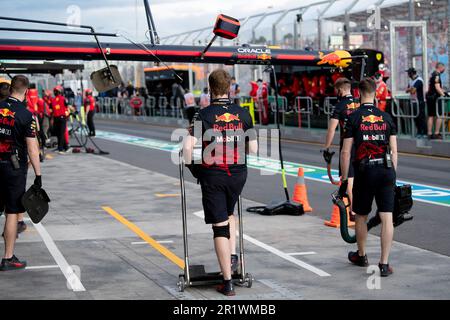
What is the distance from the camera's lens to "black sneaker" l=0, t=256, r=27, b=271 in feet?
30.3

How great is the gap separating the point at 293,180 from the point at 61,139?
10756 mm

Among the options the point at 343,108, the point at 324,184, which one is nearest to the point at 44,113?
the point at 324,184

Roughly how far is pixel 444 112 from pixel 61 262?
1430cm

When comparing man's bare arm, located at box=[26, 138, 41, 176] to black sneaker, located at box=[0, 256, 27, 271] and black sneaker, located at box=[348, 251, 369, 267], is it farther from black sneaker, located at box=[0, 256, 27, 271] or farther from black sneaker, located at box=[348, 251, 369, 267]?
black sneaker, located at box=[348, 251, 369, 267]

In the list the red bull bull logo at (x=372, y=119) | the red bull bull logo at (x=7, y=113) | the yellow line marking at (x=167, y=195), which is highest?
the red bull bull logo at (x=7, y=113)

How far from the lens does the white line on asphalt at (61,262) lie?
27.6ft

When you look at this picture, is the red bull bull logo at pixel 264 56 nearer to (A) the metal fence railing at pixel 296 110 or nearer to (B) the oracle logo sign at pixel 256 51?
(B) the oracle logo sign at pixel 256 51

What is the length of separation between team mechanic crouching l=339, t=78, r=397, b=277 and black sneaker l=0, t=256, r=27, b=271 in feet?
11.7

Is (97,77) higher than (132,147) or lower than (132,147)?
higher

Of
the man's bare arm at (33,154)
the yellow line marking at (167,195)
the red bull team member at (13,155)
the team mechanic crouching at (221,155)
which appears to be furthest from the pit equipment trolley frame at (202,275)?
the yellow line marking at (167,195)

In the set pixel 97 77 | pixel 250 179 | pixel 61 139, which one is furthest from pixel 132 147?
pixel 97 77

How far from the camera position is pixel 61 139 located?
26.4 metres

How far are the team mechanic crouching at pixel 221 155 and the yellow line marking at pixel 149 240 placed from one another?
1.56 meters
